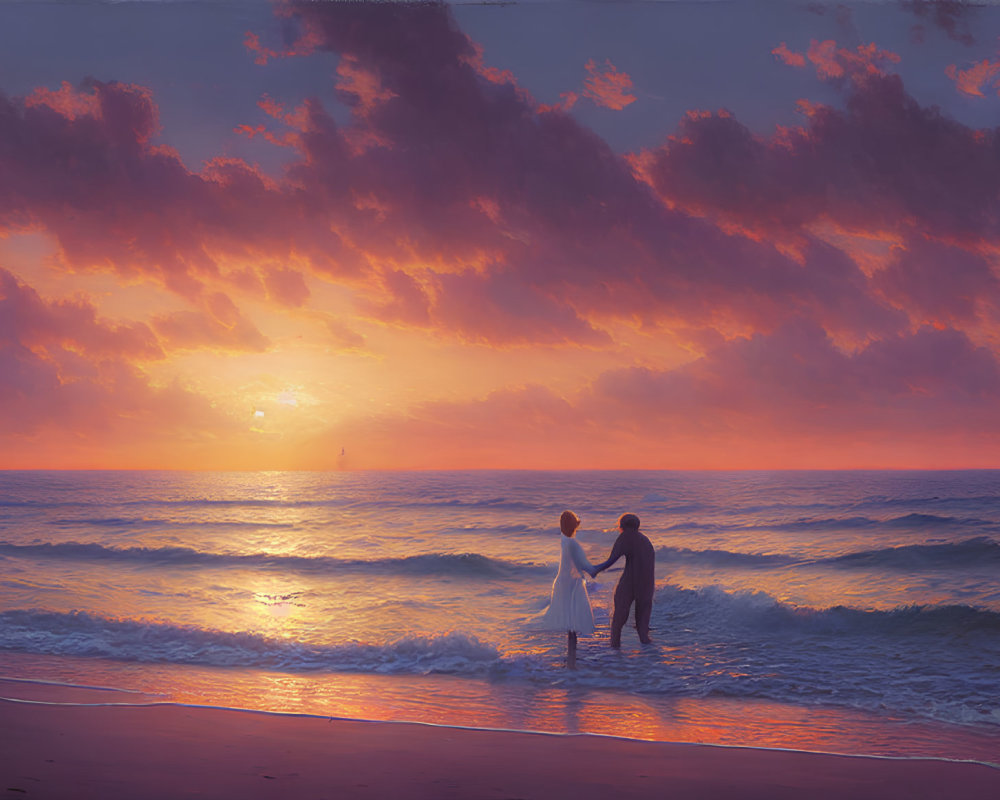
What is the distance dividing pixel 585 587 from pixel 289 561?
57.8ft

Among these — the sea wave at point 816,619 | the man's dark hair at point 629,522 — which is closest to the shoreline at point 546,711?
the man's dark hair at point 629,522

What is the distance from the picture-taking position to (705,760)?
5.70m

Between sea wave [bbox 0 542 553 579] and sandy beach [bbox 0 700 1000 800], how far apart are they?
582 inches

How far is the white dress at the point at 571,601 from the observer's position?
8.78m

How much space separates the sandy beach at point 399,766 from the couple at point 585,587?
8.40 feet

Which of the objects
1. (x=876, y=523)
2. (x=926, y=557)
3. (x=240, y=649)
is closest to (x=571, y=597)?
(x=240, y=649)

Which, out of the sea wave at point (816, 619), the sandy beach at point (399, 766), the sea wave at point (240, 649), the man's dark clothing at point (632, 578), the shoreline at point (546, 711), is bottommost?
the sea wave at point (816, 619)

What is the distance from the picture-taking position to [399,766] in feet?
18.0

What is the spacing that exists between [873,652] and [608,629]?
428 cm

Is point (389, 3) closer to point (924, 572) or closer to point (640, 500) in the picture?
point (924, 572)

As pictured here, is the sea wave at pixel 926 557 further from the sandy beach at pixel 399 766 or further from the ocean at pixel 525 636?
the sandy beach at pixel 399 766

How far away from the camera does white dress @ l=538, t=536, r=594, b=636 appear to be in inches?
346

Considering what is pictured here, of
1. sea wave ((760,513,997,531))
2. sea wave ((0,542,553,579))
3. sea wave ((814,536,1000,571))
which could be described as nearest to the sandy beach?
sea wave ((0,542,553,579))

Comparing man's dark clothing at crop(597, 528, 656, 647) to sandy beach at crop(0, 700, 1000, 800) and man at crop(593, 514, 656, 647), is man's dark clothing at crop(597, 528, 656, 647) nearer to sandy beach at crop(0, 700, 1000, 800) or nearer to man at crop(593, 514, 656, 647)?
man at crop(593, 514, 656, 647)
